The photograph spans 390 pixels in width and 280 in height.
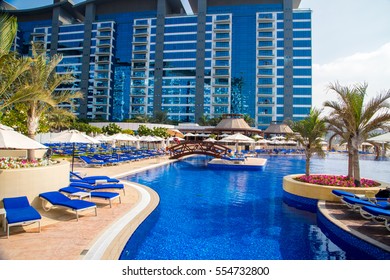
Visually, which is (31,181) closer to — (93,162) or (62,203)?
(62,203)

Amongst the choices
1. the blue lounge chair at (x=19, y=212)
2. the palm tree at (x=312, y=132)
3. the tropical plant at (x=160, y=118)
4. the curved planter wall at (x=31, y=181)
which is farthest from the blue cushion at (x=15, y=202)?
the tropical plant at (x=160, y=118)

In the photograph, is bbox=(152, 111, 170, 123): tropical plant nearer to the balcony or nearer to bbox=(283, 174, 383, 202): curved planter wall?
the balcony

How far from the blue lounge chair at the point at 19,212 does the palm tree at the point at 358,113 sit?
9744 mm

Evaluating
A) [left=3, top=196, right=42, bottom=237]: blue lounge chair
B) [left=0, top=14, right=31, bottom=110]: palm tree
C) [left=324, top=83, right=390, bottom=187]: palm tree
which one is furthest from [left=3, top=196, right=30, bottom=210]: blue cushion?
[left=324, top=83, right=390, bottom=187]: palm tree

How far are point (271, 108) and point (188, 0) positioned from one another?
3708 cm

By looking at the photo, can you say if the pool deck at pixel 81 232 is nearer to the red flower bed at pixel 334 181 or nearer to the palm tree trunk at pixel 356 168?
the red flower bed at pixel 334 181

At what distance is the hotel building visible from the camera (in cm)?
6050

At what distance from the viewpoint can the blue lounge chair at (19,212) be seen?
16.1 feet

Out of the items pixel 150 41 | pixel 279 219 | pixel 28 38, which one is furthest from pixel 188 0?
pixel 279 219

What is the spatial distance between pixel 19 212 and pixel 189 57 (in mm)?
62632

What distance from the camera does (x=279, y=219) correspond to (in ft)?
24.3

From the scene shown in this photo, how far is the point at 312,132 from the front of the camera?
35.0 ft
